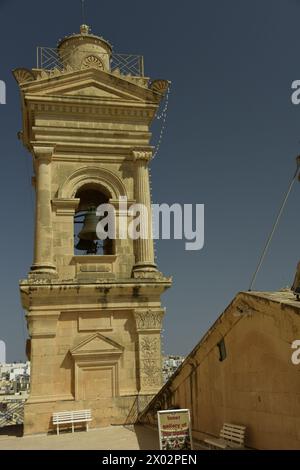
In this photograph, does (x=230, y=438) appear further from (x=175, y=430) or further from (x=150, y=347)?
(x=150, y=347)

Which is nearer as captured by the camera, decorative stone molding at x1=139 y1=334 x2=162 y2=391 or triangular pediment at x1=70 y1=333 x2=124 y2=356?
triangular pediment at x1=70 y1=333 x2=124 y2=356

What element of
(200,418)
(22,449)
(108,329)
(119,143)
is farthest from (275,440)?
(119,143)

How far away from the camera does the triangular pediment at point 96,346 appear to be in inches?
599

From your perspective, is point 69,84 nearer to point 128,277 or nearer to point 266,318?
point 128,277

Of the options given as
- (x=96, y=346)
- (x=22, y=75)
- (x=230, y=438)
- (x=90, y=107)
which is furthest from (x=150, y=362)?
(x=22, y=75)

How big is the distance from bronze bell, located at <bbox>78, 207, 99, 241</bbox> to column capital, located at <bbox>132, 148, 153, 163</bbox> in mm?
2508

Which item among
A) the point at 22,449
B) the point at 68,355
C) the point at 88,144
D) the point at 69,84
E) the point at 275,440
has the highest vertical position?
the point at 69,84

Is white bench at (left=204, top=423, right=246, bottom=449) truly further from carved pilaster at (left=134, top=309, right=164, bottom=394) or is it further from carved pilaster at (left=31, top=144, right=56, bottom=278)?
carved pilaster at (left=31, top=144, right=56, bottom=278)

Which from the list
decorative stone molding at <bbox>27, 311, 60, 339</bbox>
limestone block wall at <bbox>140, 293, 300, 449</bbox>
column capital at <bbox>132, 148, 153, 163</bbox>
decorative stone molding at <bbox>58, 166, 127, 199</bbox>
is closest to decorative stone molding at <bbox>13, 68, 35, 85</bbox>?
decorative stone molding at <bbox>58, 166, 127, 199</bbox>

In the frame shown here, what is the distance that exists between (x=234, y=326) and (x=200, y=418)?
2.80 meters

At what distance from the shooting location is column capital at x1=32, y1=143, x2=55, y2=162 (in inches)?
653

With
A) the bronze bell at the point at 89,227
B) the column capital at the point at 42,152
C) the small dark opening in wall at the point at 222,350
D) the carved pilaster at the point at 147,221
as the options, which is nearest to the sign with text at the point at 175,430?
the small dark opening in wall at the point at 222,350

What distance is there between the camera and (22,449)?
12.4m

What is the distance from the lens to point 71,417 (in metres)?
14.6
